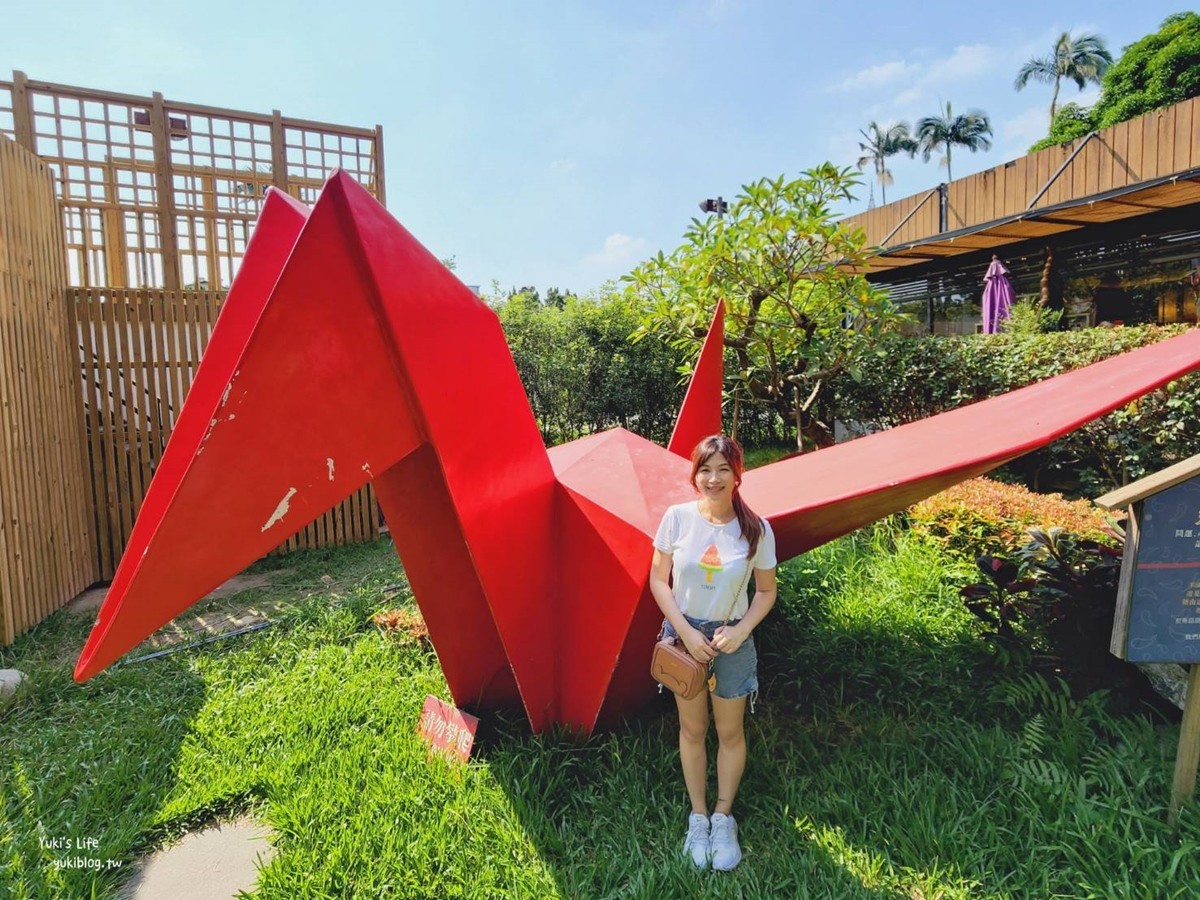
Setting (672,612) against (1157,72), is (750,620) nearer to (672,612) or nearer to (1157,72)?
(672,612)

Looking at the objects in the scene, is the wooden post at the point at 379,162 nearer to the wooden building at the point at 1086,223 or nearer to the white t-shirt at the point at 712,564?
the white t-shirt at the point at 712,564

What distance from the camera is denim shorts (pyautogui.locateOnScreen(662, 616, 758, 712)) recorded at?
2102mm

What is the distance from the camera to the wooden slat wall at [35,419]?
13.7 feet

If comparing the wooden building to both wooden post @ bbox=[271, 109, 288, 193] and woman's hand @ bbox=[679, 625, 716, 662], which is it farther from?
wooden post @ bbox=[271, 109, 288, 193]

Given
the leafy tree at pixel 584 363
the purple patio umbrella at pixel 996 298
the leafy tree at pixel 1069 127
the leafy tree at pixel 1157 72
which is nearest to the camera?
the purple patio umbrella at pixel 996 298

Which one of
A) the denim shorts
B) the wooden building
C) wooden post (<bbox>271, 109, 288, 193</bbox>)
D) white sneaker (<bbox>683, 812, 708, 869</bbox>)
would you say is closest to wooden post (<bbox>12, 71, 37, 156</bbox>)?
wooden post (<bbox>271, 109, 288, 193</bbox>)

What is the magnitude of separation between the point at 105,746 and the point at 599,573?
243cm

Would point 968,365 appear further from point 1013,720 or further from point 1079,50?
point 1079,50

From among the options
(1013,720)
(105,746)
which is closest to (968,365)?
(1013,720)

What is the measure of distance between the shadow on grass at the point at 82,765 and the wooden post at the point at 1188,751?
11.4 ft

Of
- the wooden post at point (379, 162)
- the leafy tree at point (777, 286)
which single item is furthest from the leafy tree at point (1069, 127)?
the wooden post at point (379, 162)

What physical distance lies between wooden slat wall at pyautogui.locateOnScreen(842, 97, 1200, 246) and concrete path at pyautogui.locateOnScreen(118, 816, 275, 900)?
10.4 m

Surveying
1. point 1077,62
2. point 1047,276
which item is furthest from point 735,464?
point 1077,62

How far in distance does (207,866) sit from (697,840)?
67.7 inches
